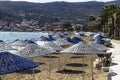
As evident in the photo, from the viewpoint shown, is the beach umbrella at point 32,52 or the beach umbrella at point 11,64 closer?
the beach umbrella at point 11,64

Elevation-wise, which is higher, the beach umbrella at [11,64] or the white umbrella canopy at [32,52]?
the beach umbrella at [11,64]

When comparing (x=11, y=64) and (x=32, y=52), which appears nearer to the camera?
(x=11, y=64)

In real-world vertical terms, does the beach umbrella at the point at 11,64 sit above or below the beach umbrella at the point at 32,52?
above

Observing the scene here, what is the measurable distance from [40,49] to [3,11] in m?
171

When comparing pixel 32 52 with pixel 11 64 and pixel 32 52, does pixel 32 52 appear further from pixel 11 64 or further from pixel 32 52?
pixel 11 64

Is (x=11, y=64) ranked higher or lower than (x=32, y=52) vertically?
higher

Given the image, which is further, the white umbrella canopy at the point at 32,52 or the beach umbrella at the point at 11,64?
the white umbrella canopy at the point at 32,52

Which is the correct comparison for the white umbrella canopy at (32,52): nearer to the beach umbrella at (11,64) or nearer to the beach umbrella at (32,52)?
the beach umbrella at (32,52)

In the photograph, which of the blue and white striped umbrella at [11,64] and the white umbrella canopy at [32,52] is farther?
the white umbrella canopy at [32,52]

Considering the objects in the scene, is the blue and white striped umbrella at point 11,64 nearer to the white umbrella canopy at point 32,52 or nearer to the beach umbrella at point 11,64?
the beach umbrella at point 11,64

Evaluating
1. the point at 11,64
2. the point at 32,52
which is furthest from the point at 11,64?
the point at 32,52

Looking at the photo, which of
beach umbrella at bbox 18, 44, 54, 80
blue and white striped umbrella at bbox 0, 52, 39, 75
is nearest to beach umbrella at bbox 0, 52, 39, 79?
blue and white striped umbrella at bbox 0, 52, 39, 75

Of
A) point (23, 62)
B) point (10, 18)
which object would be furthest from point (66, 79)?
point (10, 18)

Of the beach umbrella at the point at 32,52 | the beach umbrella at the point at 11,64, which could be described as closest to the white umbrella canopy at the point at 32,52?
the beach umbrella at the point at 32,52
